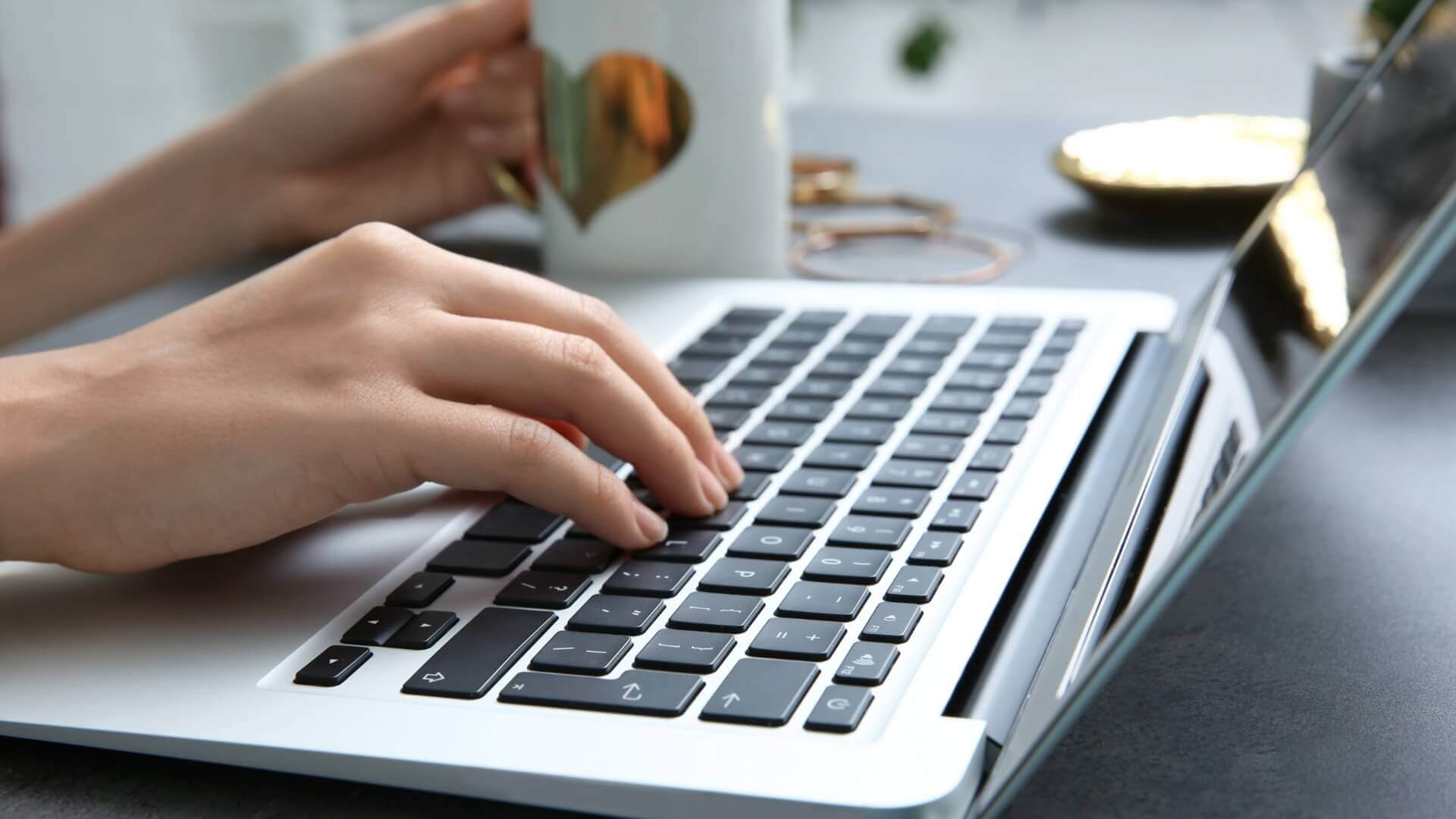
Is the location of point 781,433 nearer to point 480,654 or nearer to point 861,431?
point 861,431

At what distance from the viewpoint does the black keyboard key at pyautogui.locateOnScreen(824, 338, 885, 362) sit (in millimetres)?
623

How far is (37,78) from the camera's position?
2549mm

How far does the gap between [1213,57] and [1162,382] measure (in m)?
2.76

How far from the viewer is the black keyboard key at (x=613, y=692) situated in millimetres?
333

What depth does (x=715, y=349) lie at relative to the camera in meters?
0.64

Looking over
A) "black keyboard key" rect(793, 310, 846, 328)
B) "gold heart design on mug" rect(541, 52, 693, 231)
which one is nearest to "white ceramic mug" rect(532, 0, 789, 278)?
"gold heart design on mug" rect(541, 52, 693, 231)

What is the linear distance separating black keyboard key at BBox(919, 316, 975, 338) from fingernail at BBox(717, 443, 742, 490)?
19cm

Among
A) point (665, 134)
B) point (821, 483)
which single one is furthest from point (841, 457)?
point (665, 134)

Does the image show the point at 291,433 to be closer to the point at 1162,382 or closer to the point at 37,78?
the point at 1162,382

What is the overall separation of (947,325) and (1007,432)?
5.9 inches

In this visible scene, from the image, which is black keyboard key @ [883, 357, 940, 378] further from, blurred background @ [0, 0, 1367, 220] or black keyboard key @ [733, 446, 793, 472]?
blurred background @ [0, 0, 1367, 220]

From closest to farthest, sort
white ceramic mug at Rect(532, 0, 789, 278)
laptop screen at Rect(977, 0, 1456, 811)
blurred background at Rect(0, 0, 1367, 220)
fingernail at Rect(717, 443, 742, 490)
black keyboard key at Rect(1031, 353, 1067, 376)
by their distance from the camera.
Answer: laptop screen at Rect(977, 0, 1456, 811) < fingernail at Rect(717, 443, 742, 490) < black keyboard key at Rect(1031, 353, 1067, 376) < white ceramic mug at Rect(532, 0, 789, 278) < blurred background at Rect(0, 0, 1367, 220)

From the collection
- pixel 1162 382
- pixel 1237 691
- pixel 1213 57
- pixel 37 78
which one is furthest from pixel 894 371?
pixel 1213 57

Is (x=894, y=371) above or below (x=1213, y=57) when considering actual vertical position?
above
